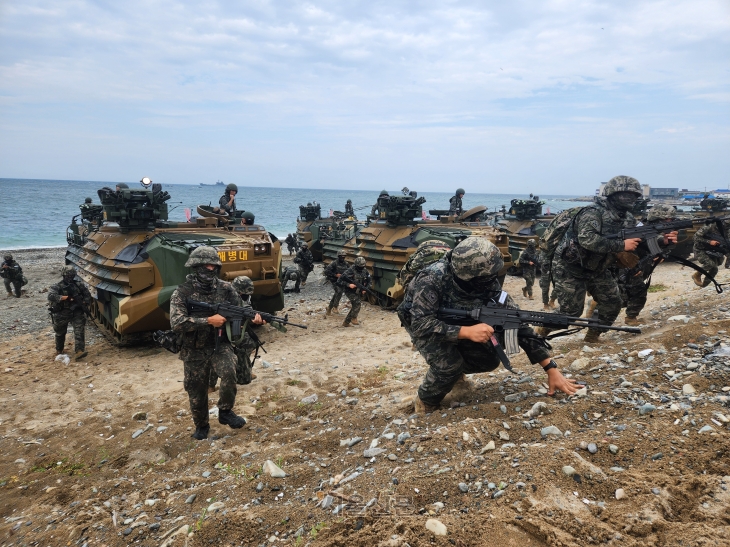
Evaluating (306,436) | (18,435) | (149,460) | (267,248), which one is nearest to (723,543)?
(306,436)

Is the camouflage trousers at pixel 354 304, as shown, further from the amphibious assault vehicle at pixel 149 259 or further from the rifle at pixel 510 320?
the rifle at pixel 510 320

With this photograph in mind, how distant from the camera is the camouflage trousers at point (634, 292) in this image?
7162mm

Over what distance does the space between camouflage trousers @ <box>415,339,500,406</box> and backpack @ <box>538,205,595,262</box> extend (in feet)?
8.67

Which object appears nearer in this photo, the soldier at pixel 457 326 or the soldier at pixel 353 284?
the soldier at pixel 457 326

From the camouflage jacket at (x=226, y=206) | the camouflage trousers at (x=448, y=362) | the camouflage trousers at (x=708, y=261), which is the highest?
the camouflage jacket at (x=226, y=206)

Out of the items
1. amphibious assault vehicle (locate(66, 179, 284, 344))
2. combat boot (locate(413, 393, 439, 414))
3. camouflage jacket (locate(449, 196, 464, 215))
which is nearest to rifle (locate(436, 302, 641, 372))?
combat boot (locate(413, 393, 439, 414))

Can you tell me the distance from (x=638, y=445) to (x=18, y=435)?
21.8 ft

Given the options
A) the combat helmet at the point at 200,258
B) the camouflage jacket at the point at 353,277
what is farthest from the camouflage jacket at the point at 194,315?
the camouflage jacket at the point at 353,277

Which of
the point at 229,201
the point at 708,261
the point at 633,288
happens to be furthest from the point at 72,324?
the point at 708,261

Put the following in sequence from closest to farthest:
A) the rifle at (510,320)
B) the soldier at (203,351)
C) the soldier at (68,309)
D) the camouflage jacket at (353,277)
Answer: the rifle at (510,320)
the soldier at (203,351)
the soldier at (68,309)
the camouflage jacket at (353,277)

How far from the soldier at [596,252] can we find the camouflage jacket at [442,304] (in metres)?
1.98

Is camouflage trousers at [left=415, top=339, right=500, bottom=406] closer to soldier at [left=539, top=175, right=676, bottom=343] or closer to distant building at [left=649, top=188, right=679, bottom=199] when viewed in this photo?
soldier at [left=539, top=175, right=676, bottom=343]

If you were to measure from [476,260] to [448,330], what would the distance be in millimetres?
651

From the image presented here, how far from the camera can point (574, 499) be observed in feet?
8.98
